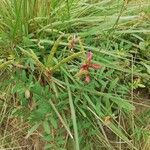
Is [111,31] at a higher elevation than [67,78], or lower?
higher

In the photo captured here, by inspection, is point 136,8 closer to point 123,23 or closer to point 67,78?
point 123,23

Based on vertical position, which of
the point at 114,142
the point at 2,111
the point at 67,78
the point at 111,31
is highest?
the point at 111,31


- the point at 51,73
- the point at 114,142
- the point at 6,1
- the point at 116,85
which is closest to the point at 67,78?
the point at 51,73

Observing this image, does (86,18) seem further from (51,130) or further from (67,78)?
(51,130)

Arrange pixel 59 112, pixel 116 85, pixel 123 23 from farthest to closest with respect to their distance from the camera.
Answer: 1. pixel 123 23
2. pixel 116 85
3. pixel 59 112

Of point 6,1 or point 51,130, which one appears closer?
point 51,130

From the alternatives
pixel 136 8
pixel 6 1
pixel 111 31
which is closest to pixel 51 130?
pixel 111 31

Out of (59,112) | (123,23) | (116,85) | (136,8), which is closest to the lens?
(59,112)
